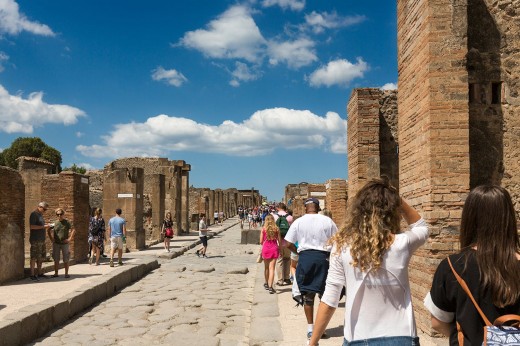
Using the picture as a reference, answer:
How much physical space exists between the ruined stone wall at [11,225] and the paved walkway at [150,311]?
439 mm

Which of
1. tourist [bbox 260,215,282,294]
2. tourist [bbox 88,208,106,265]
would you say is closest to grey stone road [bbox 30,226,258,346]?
tourist [bbox 260,215,282,294]

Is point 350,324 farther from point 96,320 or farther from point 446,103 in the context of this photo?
point 96,320

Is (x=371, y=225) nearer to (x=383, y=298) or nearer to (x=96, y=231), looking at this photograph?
(x=383, y=298)

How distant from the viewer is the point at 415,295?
6676 millimetres

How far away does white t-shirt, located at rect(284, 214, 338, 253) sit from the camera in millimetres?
6410

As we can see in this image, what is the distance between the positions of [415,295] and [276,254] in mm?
3969

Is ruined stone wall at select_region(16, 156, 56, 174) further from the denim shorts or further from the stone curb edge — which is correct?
the denim shorts

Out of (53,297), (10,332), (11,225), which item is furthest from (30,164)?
(10,332)

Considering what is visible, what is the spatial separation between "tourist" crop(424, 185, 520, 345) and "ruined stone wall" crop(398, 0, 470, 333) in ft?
13.0

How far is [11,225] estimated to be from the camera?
11.8 m

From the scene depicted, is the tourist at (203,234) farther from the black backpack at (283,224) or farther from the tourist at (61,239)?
the black backpack at (283,224)

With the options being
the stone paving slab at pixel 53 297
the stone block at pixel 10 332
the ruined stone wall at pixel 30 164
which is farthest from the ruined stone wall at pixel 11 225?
the ruined stone wall at pixel 30 164

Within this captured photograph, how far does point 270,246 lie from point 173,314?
236 centimetres

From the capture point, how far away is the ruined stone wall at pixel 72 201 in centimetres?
1567
